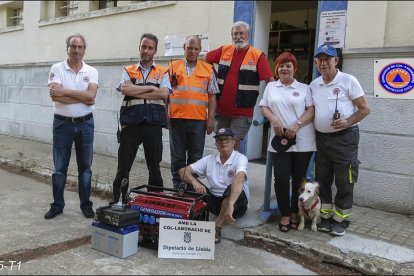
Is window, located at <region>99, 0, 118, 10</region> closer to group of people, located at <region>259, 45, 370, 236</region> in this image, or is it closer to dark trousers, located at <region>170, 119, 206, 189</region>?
dark trousers, located at <region>170, 119, 206, 189</region>

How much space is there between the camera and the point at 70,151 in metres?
4.52

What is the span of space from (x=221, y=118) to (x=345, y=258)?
2.00 meters

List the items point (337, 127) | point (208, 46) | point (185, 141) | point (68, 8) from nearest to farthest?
point (337, 127)
point (185, 141)
point (208, 46)
point (68, 8)

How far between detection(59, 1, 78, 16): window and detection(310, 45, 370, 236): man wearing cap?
731 cm

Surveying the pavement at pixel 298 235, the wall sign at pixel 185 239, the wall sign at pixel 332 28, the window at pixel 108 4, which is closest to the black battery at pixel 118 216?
the wall sign at pixel 185 239

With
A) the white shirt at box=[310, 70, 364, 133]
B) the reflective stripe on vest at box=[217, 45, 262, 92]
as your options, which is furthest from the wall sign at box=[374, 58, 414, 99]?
the reflective stripe on vest at box=[217, 45, 262, 92]

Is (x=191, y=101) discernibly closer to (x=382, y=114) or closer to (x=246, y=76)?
(x=246, y=76)

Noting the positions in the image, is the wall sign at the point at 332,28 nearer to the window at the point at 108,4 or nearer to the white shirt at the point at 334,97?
the white shirt at the point at 334,97

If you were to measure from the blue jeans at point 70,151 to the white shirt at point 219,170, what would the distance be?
3.95 ft

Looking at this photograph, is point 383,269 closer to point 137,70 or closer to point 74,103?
point 137,70

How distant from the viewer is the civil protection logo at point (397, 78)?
192 inches

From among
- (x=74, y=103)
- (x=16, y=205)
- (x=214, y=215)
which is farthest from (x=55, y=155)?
(x=214, y=215)

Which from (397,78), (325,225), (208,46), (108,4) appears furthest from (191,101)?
(108,4)

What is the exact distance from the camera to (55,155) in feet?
14.7
